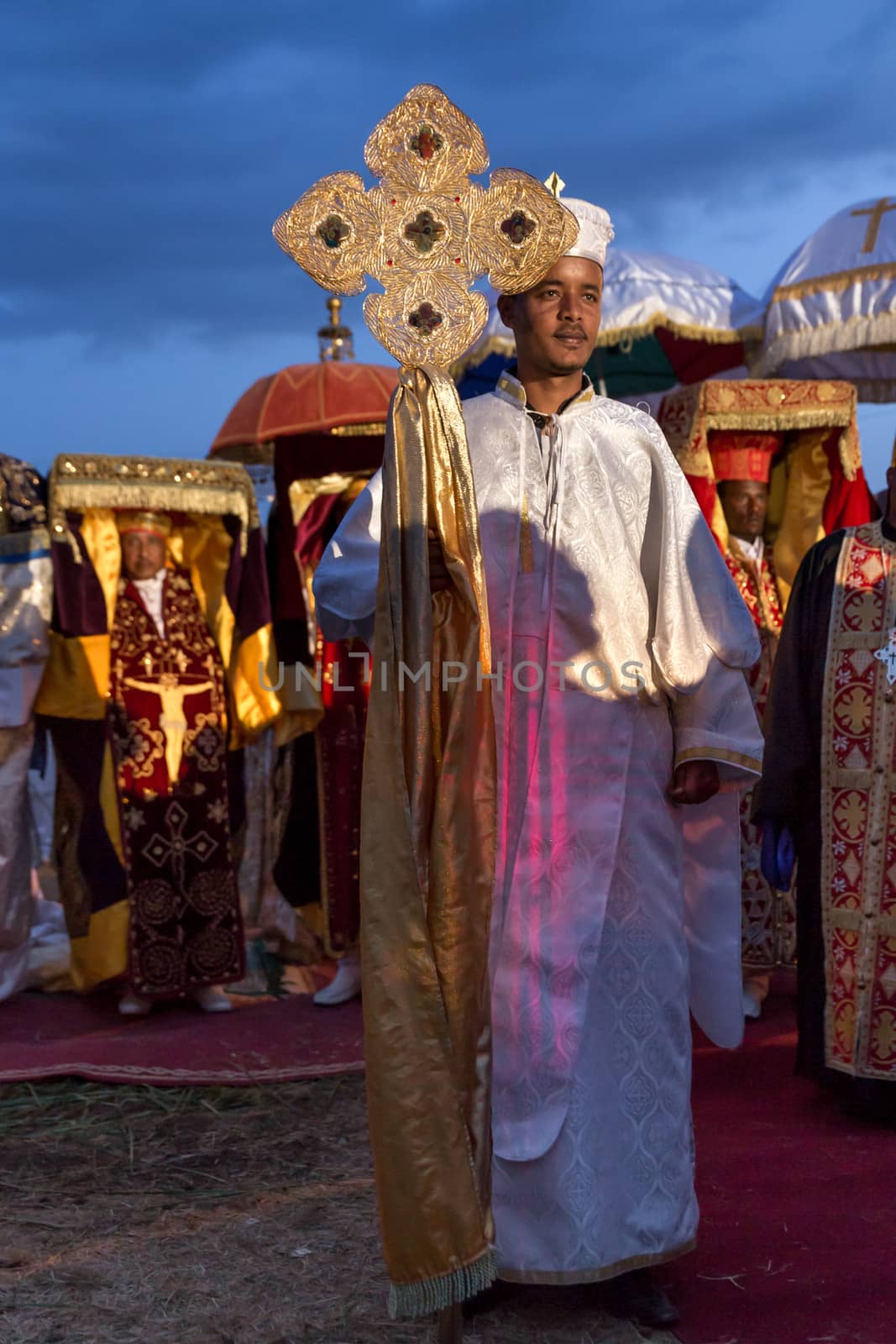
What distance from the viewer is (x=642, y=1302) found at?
323cm

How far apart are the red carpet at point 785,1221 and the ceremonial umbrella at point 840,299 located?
13.5ft

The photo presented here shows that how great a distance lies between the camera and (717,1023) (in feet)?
11.6

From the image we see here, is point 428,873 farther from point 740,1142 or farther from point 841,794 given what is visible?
point 841,794

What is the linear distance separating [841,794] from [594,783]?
195cm

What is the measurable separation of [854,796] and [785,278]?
13.7 feet

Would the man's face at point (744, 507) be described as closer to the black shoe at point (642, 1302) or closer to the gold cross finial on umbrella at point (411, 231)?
the gold cross finial on umbrella at point (411, 231)

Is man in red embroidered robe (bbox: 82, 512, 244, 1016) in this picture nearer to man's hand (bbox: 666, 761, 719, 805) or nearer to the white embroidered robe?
the white embroidered robe

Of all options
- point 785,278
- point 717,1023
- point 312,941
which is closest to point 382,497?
point 717,1023

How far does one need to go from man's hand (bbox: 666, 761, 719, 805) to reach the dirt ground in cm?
115

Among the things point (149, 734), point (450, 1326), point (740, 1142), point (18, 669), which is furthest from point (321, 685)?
point (450, 1326)

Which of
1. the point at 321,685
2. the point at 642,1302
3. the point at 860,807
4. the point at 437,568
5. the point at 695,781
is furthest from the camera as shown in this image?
the point at 321,685

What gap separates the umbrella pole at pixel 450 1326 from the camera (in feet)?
8.95

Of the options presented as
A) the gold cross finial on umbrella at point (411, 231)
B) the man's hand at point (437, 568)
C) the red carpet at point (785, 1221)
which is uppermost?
the gold cross finial on umbrella at point (411, 231)

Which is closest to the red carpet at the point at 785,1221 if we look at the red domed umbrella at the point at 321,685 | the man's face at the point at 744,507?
the red domed umbrella at the point at 321,685
